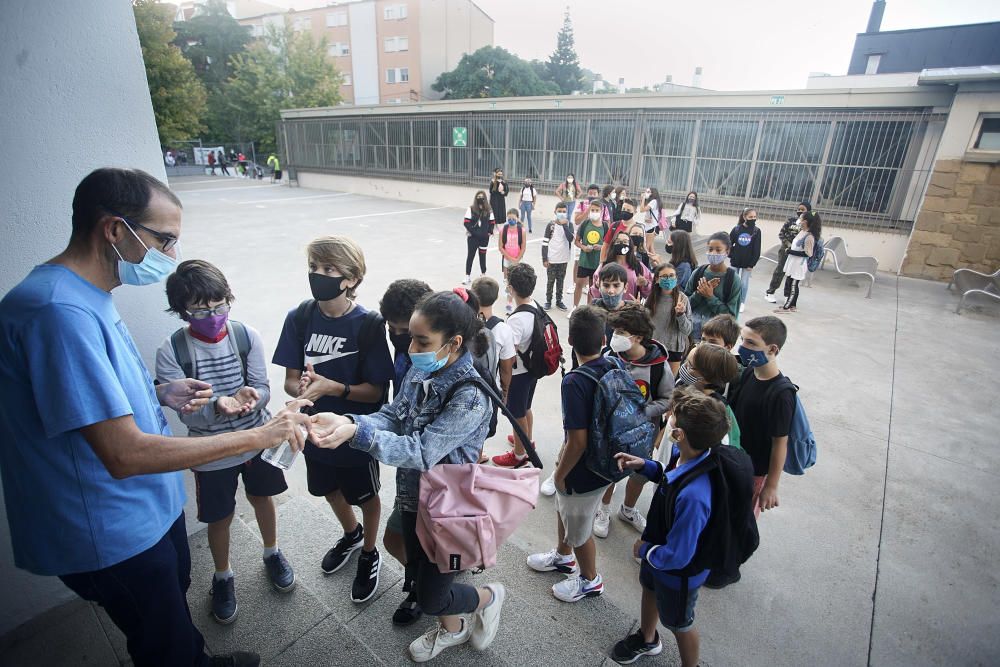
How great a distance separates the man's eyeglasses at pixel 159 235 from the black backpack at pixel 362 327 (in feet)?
2.66

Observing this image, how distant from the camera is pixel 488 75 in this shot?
121ft

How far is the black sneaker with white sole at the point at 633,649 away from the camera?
2262mm

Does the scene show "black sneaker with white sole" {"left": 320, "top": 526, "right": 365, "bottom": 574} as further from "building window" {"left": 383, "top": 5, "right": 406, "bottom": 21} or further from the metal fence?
"building window" {"left": 383, "top": 5, "right": 406, "bottom": 21}

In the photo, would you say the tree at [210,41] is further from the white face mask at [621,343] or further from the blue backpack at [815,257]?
the white face mask at [621,343]

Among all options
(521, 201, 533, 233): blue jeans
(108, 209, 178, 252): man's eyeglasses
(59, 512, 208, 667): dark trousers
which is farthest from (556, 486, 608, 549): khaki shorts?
(521, 201, 533, 233): blue jeans

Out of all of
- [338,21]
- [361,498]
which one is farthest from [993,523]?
[338,21]

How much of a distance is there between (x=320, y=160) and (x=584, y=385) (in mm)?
24499

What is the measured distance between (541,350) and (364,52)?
147 ft

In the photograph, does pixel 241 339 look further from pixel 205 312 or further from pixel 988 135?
pixel 988 135

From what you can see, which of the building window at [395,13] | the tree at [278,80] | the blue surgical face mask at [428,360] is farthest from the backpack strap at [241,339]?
the building window at [395,13]

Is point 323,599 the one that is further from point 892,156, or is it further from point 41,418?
point 892,156

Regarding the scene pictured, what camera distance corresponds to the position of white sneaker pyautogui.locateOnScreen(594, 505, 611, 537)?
3.12m

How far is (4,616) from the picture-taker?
224 cm

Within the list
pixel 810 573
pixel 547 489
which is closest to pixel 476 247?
pixel 547 489
